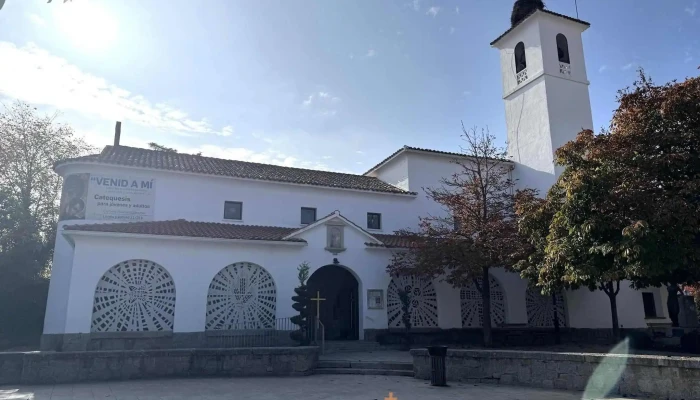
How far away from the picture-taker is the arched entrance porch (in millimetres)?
19578

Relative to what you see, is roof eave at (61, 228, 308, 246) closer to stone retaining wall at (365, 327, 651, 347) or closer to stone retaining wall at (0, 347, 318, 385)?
stone retaining wall at (0, 347, 318, 385)

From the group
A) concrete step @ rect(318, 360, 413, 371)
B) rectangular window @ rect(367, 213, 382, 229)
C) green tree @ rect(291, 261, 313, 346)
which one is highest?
rectangular window @ rect(367, 213, 382, 229)

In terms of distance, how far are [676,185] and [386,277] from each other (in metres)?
10.8

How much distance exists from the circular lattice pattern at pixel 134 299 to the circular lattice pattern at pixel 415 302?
8476 millimetres

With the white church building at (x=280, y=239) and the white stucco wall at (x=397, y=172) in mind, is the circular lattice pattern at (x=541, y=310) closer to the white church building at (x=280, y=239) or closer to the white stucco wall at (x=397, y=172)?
the white church building at (x=280, y=239)

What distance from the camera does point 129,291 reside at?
15484mm

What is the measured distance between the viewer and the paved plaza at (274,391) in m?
9.35

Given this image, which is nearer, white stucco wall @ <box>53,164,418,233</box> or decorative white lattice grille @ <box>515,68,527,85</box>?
white stucco wall @ <box>53,164,418,233</box>

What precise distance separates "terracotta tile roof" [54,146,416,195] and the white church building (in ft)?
0.30

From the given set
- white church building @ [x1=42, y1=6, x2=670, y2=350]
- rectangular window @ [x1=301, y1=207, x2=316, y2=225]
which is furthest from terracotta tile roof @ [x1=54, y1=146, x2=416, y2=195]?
rectangular window @ [x1=301, y1=207, x2=316, y2=225]

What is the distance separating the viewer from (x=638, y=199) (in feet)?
36.0

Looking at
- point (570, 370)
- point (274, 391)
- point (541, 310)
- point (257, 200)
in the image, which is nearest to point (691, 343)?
point (541, 310)

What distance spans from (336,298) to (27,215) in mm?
15521

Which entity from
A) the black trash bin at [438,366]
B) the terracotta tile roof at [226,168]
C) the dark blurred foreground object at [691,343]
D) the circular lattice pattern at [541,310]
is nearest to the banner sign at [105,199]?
the terracotta tile roof at [226,168]
